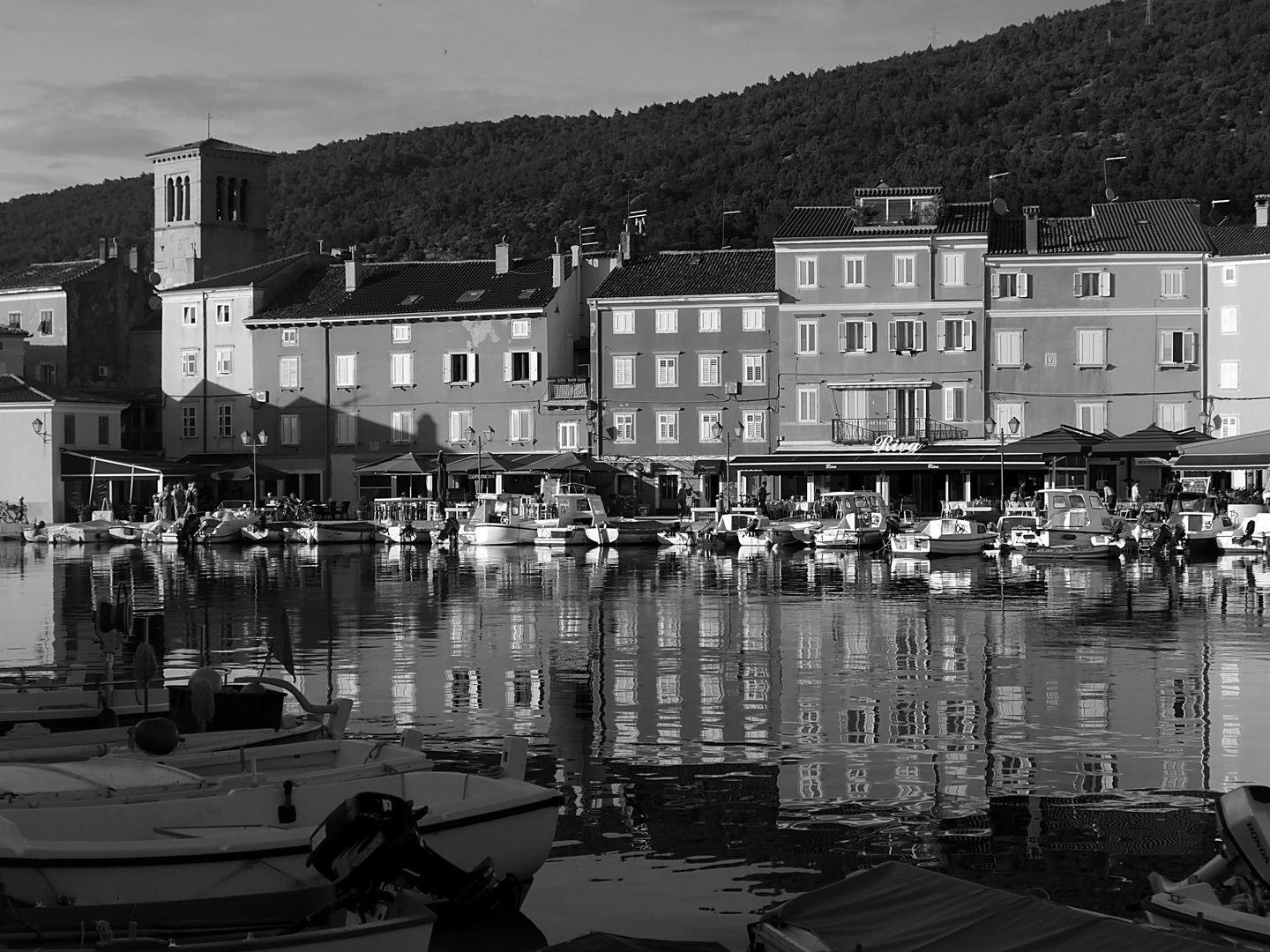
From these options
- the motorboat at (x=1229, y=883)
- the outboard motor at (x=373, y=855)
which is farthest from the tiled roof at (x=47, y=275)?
the motorboat at (x=1229, y=883)

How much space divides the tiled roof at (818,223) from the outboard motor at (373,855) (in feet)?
200

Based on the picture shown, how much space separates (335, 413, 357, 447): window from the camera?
77.1 metres

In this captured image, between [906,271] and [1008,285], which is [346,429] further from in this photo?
[1008,285]

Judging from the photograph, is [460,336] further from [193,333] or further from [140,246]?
[140,246]

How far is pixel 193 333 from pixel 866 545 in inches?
1407

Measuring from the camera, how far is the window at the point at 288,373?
256 ft

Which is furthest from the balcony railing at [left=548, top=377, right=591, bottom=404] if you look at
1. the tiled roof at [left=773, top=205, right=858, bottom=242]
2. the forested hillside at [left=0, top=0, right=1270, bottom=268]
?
the forested hillside at [left=0, top=0, right=1270, bottom=268]

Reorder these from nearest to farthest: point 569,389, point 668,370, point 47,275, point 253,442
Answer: point 668,370, point 569,389, point 253,442, point 47,275

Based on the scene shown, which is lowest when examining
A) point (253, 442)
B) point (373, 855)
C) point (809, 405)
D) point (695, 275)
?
point (373, 855)

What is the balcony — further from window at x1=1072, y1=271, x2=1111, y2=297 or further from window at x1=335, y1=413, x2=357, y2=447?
window at x1=335, y1=413, x2=357, y2=447

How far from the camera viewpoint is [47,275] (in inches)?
3583

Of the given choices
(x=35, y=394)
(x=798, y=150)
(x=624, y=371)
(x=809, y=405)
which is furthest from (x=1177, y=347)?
(x=798, y=150)

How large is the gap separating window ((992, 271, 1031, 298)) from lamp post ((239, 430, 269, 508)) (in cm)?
3102

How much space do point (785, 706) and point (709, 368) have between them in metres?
51.6
